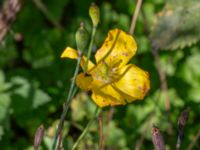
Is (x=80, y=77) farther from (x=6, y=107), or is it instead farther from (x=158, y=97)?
(x=158, y=97)

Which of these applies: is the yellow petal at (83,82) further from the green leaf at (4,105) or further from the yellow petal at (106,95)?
the green leaf at (4,105)

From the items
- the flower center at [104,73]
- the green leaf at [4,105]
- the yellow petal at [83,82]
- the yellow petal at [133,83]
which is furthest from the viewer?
the green leaf at [4,105]

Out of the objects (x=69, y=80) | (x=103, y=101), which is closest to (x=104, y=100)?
(x=103, y=101)

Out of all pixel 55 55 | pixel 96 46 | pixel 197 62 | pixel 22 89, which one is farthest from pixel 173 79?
pixel 22 89

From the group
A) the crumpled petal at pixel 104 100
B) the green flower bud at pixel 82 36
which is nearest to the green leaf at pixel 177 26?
the crumpled petal at pixel 104 100

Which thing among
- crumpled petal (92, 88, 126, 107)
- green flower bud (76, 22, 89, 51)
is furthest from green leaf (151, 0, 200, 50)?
green flower bud (76, 22, 89, 51)

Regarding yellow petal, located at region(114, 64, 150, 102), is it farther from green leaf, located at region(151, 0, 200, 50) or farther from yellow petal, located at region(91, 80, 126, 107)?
green leaf, located at region(151, 0, 200, 50)
